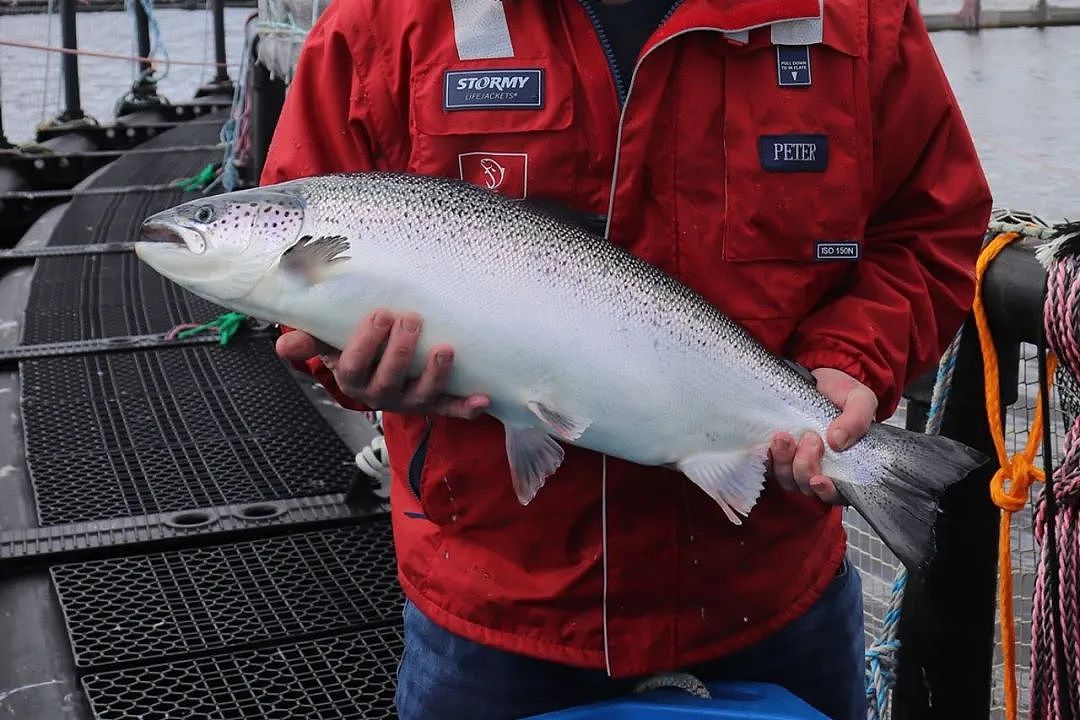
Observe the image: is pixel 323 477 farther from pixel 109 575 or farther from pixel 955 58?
pixel 955 58

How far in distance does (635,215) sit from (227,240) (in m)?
0.65

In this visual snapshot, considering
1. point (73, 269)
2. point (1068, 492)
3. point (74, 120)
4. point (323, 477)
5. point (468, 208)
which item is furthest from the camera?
point (74, 120)

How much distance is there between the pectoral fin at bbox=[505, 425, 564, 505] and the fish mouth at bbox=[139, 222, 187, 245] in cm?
63

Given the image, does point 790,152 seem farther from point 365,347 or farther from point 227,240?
point 227,240

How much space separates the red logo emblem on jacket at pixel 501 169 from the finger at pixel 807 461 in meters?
0.59

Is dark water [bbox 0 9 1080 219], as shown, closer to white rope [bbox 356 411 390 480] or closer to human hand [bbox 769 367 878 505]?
white rope [bbox 356 411 390 480]

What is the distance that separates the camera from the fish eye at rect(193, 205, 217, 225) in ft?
6.78

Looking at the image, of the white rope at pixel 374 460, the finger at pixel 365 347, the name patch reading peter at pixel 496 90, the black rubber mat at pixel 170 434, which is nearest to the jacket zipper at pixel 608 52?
the name patch reading peter at pixel 496 90

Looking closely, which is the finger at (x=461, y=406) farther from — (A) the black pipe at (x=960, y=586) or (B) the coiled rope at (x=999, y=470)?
(A) the black pipe at (x=960, y=586)

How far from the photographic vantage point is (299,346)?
197 centimetres

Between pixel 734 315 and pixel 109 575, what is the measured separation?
2.23m

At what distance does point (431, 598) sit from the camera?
7.00ft

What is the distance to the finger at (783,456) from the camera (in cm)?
201

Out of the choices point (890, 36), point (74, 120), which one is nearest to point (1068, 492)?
point (890, 36)
